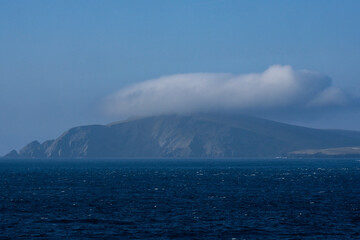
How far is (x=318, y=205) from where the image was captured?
92.0m

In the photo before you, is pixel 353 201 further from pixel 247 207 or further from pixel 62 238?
pixel 62 238

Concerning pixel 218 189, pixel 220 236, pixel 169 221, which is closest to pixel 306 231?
pixel 220 236

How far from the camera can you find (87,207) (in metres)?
89.6

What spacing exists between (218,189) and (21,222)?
197 ft

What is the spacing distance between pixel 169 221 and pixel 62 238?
16.2m

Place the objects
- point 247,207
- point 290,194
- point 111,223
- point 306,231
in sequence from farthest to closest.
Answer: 1. point 290,194
2. point 247,207
3. point 111,223
4. point 306,231

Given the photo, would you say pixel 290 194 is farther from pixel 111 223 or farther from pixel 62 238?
pixel 62 238

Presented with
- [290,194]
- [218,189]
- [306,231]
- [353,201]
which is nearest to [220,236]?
[306,231]

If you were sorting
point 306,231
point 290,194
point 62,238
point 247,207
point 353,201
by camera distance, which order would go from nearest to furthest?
point 62,238 < point 306,231 < point 247,207 < point 353,201 < point 290,194

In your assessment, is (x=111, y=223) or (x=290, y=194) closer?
(x=111, y=223)

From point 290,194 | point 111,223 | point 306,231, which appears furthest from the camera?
point 290,194

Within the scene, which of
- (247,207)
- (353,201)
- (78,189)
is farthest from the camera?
(78,189)

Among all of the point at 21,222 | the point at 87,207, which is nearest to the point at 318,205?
the point at 87,207

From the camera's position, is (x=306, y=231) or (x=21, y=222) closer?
(x=306, y=231)
